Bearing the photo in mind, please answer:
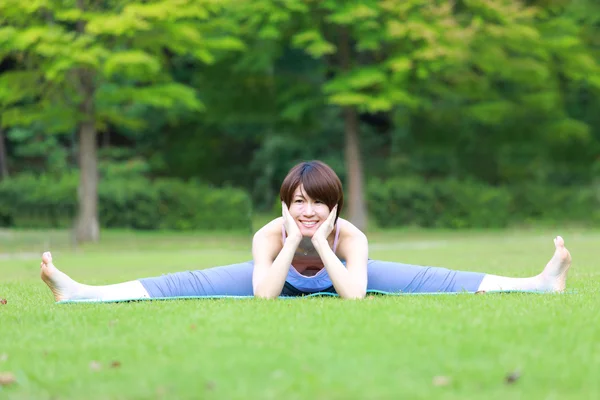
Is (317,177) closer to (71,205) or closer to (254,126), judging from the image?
(71,205)

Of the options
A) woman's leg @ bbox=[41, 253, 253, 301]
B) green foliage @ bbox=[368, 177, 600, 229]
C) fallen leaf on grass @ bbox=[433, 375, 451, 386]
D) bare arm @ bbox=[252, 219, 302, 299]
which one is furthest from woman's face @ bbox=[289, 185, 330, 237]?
green foliage @ bbox=[368, 177, 600, 229]

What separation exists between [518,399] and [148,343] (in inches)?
87.1

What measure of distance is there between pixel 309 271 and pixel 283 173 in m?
28.0

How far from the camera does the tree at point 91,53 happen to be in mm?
21469

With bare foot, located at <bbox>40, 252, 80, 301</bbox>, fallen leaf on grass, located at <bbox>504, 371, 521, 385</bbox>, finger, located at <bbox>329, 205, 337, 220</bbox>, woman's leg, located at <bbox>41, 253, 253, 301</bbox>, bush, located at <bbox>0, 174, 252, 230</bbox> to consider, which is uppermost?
finger, located at <bbox>329, 205, 337, 220</bbox>

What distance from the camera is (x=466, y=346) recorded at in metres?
4.92

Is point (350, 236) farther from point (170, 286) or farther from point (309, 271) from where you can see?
point (170, 286)

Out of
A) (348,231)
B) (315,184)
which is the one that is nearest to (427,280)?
(348,231)

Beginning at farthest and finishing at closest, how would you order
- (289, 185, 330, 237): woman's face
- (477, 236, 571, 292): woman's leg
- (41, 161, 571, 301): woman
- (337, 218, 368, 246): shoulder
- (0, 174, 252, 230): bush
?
(0, 174, 252, 230): bush
(477, 236, 571, 292): woman's leg
(337, 218, 368, 246): shoulder
(289, 185, 330, 237): woman's face
(41, 161, 571, 301): woman

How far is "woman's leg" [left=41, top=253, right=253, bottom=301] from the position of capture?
736 cm

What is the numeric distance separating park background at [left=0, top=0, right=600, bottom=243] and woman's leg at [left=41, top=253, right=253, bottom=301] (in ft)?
47.5

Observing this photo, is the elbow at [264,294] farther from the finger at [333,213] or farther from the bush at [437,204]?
the bush at [437,204]

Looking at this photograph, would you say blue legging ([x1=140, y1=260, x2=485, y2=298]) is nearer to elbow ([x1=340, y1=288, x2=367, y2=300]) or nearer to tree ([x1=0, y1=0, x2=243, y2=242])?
elbow ([x1=340, y1=288, x2=367, y2=300])

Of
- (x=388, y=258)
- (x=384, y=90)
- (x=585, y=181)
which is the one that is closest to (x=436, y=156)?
(x=585, y=181)
